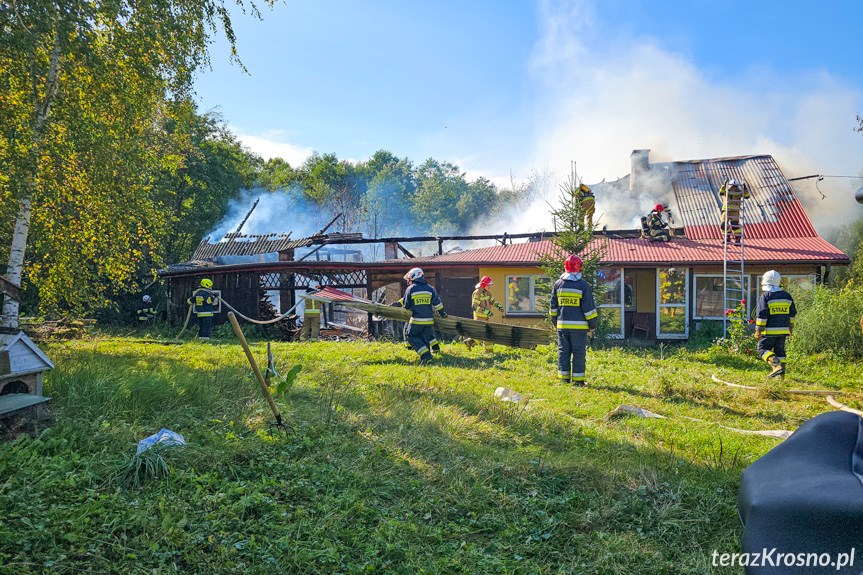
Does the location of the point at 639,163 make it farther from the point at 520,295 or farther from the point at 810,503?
the point at 810,503

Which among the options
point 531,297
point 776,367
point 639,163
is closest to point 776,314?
point 776,367

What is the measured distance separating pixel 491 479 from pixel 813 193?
90.8 ft

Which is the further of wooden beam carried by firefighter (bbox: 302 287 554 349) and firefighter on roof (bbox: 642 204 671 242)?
firefighter on roof (bbox: 642 204 671 242)

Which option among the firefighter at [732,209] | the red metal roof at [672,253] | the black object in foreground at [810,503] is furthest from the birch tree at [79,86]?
the firefighter at [732,209]

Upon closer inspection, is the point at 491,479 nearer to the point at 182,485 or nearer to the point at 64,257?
the point at 182,485

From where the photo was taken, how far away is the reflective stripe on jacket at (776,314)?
31.1 ft

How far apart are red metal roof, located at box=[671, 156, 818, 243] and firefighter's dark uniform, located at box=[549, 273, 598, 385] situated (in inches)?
431

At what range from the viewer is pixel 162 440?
4379 mm

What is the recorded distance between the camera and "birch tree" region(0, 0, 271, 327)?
661cm

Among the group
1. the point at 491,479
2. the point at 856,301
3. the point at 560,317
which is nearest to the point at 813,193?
the point at 856,301

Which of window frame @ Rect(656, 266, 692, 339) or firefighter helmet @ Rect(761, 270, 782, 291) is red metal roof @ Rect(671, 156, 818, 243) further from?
firefighter helmet @ Rect(761, 270, 782, 291)

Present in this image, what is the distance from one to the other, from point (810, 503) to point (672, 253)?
1514cm

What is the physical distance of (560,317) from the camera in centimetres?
910

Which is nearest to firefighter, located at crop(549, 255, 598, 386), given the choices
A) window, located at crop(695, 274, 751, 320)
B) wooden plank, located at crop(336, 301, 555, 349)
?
wooden plank, located at crop(336, 301, 555, 349)
